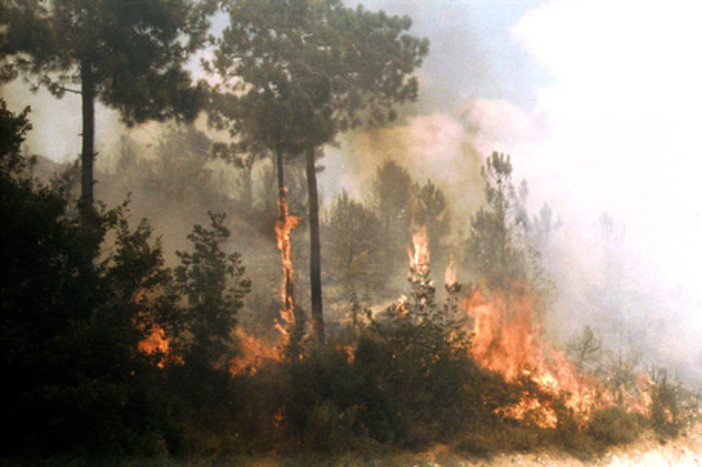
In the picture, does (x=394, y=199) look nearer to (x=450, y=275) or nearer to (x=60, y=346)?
(x=450, y=275)

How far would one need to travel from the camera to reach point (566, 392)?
16781mm

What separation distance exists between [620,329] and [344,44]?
4013cm

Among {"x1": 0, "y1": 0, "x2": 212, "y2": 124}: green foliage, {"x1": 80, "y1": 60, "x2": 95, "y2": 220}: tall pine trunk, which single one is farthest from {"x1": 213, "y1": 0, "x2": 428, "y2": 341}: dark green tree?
{"x1": 80, "y1": 60, "x2": 95, "y2": 220}: tall pine trunk

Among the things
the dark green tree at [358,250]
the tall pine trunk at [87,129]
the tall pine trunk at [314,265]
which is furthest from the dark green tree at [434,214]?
the tall pine trunk at [87,129]

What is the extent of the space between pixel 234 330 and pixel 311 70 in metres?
11.3

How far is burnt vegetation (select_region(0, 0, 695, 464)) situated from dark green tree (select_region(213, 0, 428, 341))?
89 mm

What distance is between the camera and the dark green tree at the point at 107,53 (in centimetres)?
1456

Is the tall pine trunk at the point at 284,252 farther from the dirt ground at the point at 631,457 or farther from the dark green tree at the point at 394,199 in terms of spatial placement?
the dark green tree at the point at 394,199

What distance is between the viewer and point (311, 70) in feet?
67.6

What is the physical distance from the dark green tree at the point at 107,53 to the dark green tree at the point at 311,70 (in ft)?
12.8

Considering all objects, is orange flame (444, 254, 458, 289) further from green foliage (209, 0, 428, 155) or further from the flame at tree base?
green foliage (209, 0, 428, 155)

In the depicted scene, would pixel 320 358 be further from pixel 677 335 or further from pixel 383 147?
pixel 677 335

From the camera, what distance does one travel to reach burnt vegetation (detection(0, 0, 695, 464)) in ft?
31.6

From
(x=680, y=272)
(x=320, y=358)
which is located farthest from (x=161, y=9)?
→ (x=680, y=272)
